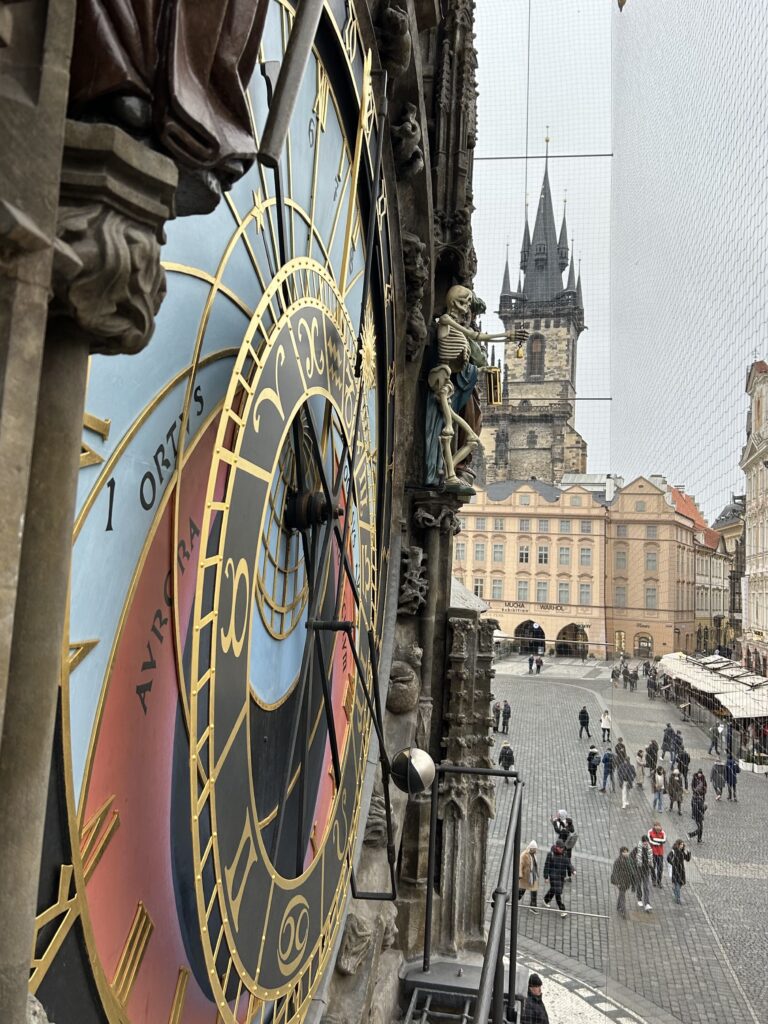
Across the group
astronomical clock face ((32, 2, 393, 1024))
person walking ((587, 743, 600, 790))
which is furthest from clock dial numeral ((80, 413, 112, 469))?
person walking ((587, 743, 600, 790))

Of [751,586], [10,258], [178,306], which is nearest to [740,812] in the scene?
[751,586]

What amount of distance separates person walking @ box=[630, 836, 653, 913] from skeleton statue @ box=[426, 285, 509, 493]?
21.5 ft

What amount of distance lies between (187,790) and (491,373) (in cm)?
426

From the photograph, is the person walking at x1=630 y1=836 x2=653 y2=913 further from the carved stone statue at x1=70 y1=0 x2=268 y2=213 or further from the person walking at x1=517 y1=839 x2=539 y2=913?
the carved stone statue at x1=70 y1=0 x2=268 y2=213

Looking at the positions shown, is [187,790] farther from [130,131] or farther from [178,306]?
[130,131]

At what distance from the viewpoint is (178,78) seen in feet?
2.73

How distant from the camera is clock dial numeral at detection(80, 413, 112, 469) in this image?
3.86 ft

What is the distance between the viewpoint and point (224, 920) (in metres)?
1.68

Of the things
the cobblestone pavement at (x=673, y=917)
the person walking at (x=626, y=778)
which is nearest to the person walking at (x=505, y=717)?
the cobblestone pavement at (x=673, y=917)

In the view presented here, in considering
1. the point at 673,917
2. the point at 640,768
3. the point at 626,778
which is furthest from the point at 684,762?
the point at 673,917

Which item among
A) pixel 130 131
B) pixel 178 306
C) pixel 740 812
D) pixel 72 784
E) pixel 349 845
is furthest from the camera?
pixel 740 812

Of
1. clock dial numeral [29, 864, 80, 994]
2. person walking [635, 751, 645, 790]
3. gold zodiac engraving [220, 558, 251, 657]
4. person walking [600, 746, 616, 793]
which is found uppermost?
gold zodiac engraving [220, 558, 251, 657]

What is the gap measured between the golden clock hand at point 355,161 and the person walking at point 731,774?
8051 millimetres

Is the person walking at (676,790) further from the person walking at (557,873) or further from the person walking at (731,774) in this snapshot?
the person walking at (557,873)
